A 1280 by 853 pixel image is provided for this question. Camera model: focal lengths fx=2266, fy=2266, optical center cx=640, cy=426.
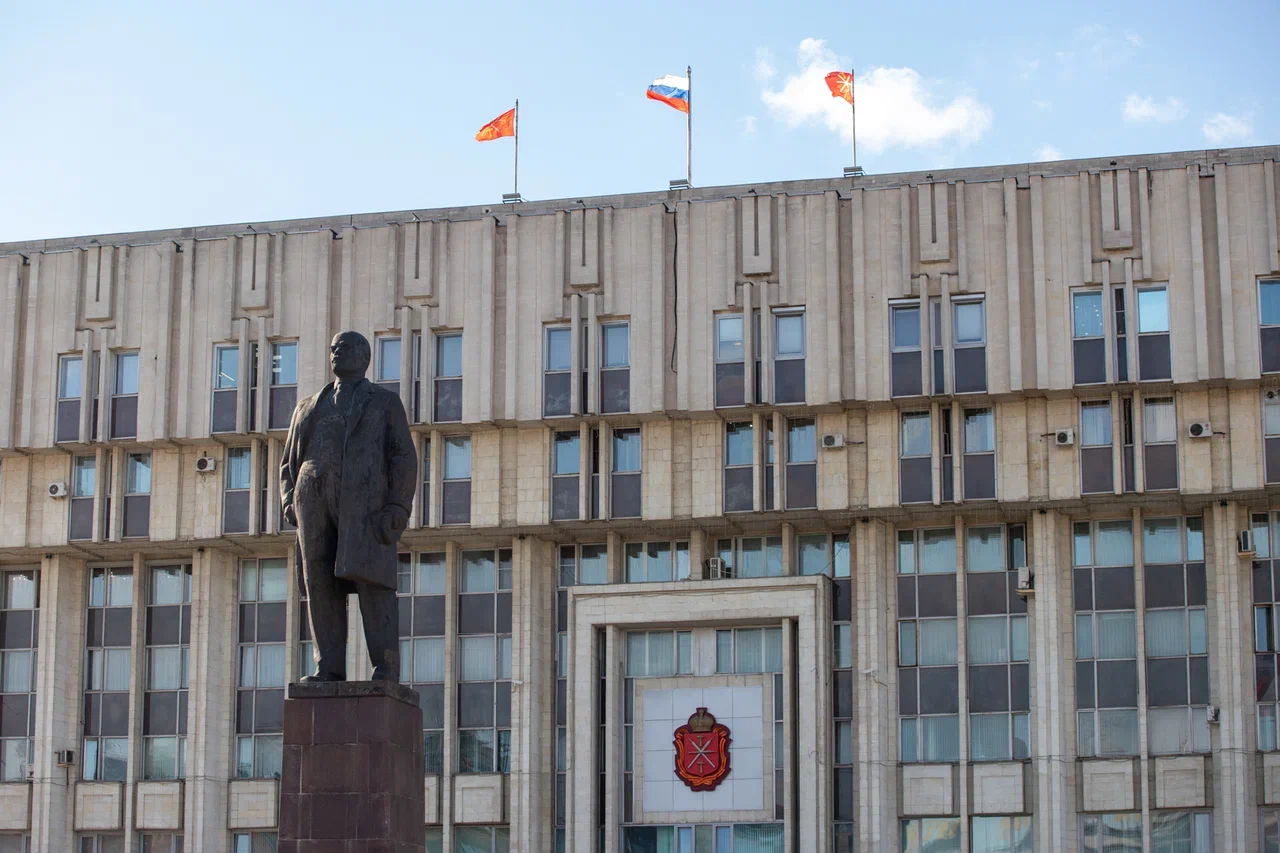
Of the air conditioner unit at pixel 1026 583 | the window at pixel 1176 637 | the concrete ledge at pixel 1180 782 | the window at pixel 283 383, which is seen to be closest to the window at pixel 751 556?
the air conditioner unit at pixel 1026 583

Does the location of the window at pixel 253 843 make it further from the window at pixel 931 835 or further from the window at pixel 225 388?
the window at pixel 931 835

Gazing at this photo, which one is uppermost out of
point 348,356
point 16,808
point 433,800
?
point 348,356

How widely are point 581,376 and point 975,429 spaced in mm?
8063

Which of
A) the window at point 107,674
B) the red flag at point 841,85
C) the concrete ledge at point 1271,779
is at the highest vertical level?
the red flag at point 841,85

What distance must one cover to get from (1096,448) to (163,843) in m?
20.9

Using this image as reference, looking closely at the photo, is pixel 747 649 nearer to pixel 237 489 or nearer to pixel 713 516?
pixel 713 516

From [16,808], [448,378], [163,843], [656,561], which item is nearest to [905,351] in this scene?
[656,561]

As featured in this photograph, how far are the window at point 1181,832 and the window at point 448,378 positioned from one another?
1614 centimetres

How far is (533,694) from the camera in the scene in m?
46.1

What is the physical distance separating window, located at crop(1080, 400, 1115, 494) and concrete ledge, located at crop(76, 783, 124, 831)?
21.0 m

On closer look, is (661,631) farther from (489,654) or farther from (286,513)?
(286,513)

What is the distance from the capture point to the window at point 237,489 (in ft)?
156

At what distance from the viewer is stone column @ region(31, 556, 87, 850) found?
47594 millimetres

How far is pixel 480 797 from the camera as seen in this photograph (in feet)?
151
